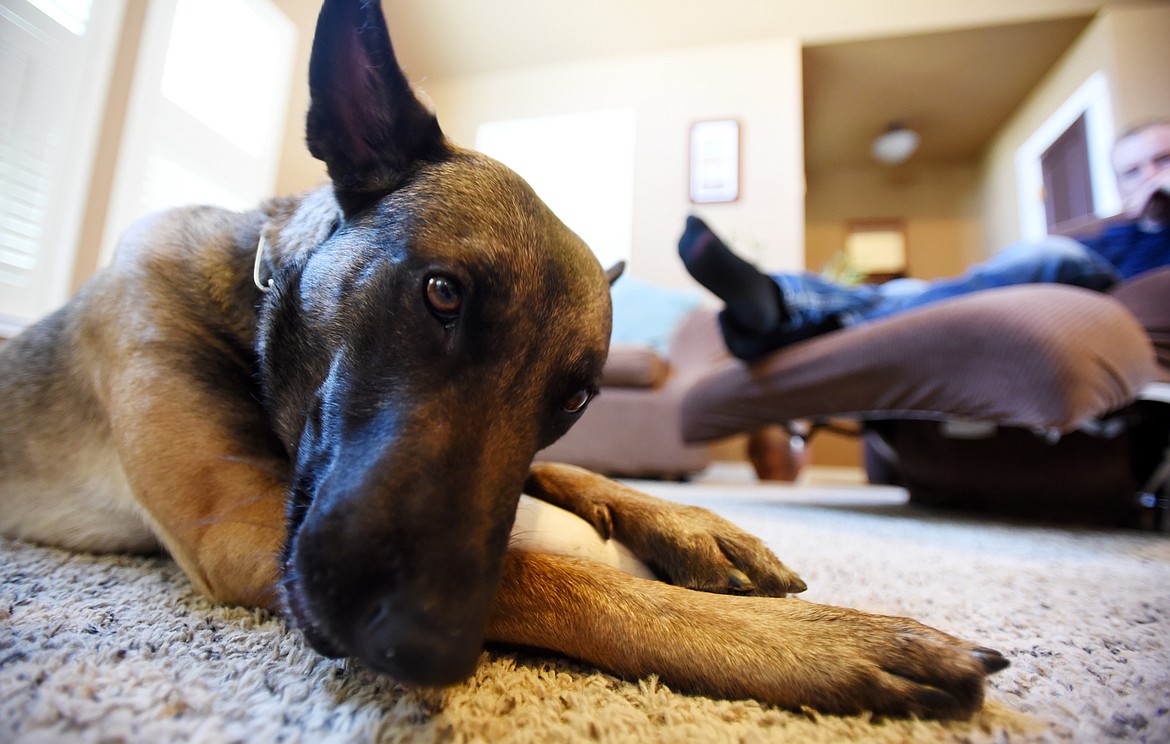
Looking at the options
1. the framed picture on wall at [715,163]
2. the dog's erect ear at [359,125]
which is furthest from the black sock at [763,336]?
the framed picture on wall at [715,163]

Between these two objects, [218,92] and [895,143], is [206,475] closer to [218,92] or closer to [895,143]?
[218,92]

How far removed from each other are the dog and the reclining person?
121 centimetres

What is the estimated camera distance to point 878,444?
2.99 metres

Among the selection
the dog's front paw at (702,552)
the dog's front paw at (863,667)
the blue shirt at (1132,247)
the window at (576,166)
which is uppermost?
the blue shirt at (1132,247)

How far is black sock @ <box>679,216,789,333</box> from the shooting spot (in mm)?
1911

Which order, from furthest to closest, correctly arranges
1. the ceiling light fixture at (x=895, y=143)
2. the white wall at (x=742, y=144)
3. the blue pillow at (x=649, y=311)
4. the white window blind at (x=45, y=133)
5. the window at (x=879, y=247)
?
the window at (x=879, y=247)
the ceiling light fixture at (x=895, y=143)
the white wall at (x=742, y=144)
the blue pillow at (x=649, y=311)
the white window blind at (x=45, y=133)

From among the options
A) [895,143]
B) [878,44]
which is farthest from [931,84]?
[878,44]

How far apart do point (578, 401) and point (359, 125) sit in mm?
479

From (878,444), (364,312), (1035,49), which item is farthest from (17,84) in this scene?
(1035,49)

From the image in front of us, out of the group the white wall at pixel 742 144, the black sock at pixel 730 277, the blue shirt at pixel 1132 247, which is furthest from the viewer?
the white wall at pixel 742 144

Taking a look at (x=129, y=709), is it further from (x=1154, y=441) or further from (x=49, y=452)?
(x=1154, y=441)

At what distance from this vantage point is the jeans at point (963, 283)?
1920mm

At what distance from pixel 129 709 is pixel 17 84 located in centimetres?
118

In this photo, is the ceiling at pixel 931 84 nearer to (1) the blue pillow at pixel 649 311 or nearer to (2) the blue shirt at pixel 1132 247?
(1) the blue pillow at pixel 649 311
